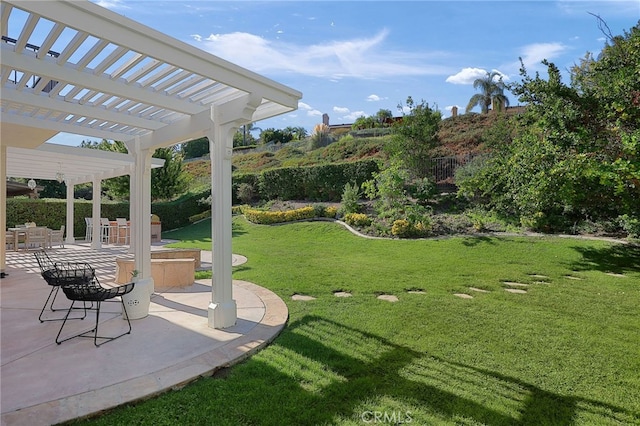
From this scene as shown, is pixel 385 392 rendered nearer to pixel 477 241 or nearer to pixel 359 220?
pixel 477 241

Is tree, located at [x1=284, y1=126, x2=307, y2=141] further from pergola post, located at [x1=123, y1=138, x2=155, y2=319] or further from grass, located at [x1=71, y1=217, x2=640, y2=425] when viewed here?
grass, located at [x1=71, y1=217, x2=640, y2=425]

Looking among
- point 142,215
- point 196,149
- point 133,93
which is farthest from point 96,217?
point 196,149

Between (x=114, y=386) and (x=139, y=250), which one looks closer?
(x=114, y=386)

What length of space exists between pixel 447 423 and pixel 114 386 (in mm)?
2438

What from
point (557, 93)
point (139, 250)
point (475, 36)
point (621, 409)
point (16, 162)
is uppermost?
point (475, 36)

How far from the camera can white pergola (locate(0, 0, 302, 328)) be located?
2.68 metres

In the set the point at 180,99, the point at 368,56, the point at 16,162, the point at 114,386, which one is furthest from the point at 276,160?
the point at 114,386

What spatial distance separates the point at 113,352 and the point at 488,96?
3711 centimetres

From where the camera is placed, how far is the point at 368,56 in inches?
262

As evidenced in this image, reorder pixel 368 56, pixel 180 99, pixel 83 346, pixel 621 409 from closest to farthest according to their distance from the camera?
pixel 621 409 < pixel 83 346 < pixel 180 99 < pixel 368 56

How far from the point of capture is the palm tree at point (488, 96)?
3225 cm

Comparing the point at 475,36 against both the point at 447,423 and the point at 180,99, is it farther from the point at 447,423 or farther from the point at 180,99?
the point at 447,423

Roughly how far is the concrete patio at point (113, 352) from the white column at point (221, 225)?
0.65 ft


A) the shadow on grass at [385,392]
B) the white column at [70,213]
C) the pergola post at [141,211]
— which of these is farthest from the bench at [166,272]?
the white column at [70,213]
